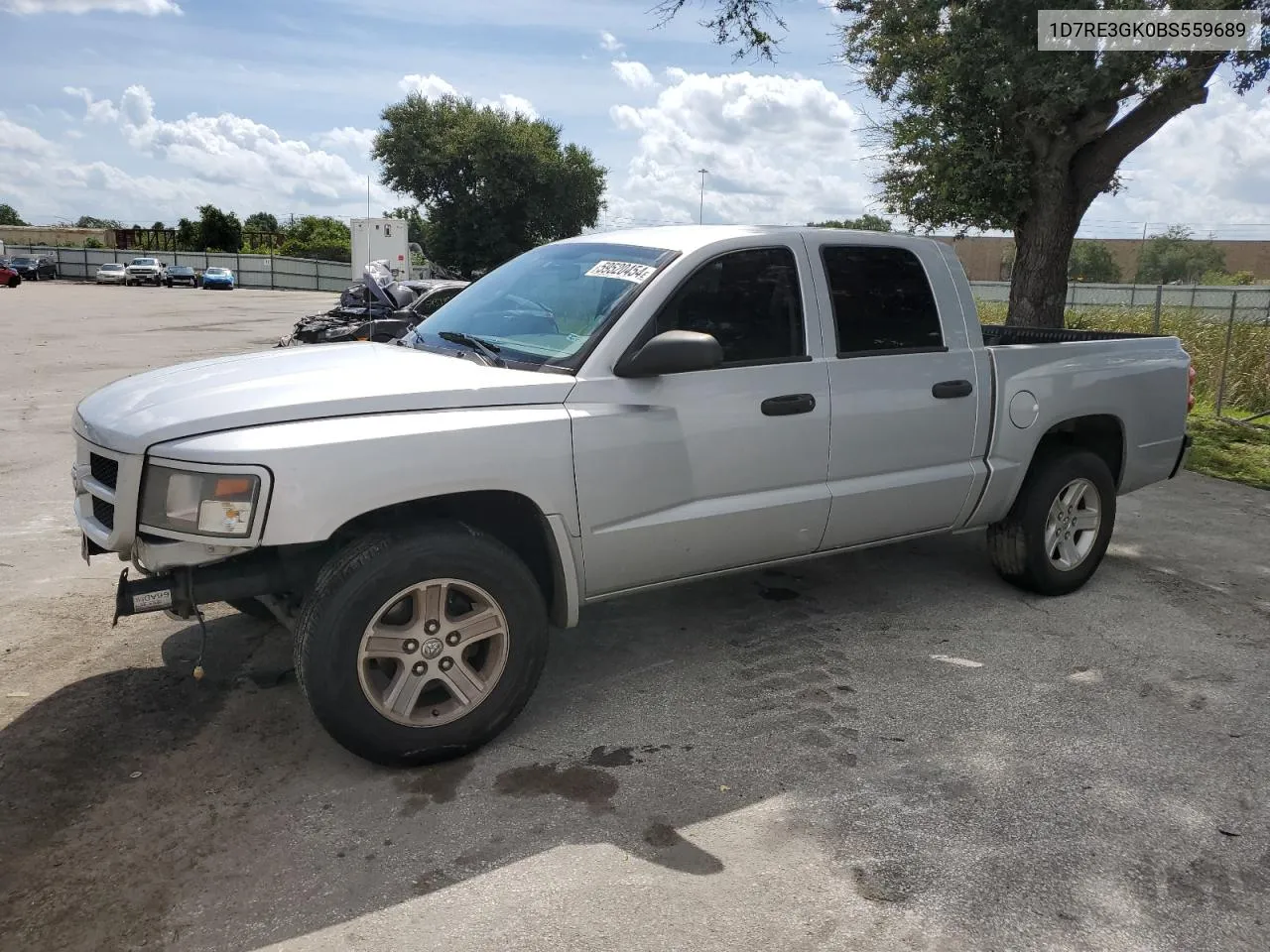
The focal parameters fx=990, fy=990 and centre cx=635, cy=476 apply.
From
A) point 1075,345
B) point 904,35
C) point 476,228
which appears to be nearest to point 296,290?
point 476,228

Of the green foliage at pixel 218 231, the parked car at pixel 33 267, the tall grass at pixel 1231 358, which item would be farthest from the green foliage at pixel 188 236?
the tall grass at pixel 1231 358

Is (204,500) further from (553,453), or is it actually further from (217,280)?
(217,280)

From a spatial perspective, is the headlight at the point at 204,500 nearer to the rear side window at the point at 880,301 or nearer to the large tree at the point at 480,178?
the rear side window at the point at 880,301

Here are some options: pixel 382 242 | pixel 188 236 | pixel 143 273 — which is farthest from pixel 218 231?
pixel 382 242

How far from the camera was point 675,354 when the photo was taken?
3.62 m

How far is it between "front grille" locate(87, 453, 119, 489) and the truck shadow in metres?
0.99

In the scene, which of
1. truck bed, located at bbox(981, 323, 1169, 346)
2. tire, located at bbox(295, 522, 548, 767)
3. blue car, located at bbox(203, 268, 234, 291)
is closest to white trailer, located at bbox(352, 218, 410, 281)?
blue car, located at bbox(203, 268, 234, 291)

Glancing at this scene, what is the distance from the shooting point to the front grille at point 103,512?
11.0 ft

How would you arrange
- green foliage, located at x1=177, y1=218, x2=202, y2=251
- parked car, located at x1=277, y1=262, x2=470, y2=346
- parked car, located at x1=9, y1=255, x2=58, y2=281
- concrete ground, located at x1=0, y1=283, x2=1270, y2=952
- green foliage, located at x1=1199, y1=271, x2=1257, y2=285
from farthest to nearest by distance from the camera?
green foliage, located at x1=177, y1=218, x2=202, y2=251 < parked car, located at x1=9, y1=255, x2=58, y2=281 < green foliage, located at x1=1199, y1=271, x2=1257, y2=285 < parked car, located at x1=277, y1=262, x2=470, y2=346 < concrete ground, located at x1=0, y1=283, x2=1270, y2=952

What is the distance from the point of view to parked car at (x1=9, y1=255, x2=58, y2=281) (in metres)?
54.4

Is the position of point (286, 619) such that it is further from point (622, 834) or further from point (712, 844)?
point (712, 844)

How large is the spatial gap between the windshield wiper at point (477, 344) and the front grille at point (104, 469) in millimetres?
1364

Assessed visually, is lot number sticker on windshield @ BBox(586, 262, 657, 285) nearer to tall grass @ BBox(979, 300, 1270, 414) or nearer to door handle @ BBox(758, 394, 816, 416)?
door handle @ BBox(758, 394, 816, 416)

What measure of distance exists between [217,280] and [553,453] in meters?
54.2
